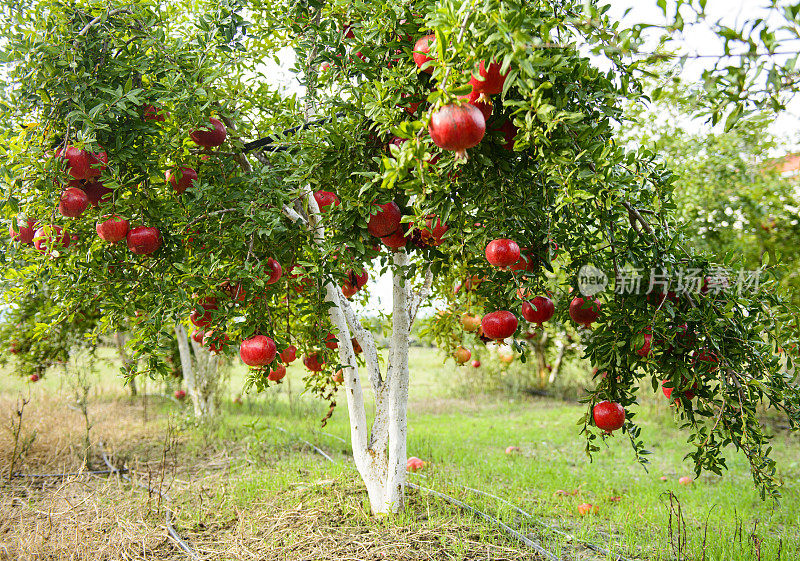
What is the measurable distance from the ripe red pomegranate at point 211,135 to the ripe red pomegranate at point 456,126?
58.0 inches

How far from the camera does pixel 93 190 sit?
232 cm

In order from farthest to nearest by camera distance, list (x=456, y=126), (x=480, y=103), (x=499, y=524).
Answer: (x=499, y=524) → (x=480, y=103) → (x=456, y=126)

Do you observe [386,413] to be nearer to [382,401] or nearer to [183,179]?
[382,401]

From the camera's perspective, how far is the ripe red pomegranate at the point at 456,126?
1.37m

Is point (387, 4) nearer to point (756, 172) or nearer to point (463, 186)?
point (463, 186)

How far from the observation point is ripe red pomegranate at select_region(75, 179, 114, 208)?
7.51 feet

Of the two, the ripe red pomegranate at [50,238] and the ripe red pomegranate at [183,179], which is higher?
the ripe red pomegranate at [183,179]

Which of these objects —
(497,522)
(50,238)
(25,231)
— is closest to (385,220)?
(50,238)

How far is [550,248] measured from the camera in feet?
6.31

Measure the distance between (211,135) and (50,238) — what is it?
896mm

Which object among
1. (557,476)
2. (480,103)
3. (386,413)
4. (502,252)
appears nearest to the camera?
(480,103)

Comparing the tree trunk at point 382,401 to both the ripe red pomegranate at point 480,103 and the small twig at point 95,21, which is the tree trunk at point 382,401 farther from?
the ripe red pomegranate at point 480,103

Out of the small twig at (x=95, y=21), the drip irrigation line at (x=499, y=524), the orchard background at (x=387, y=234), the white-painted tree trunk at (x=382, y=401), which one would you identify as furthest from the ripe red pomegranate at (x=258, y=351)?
the drip irrigation line at (x=499, y=524)

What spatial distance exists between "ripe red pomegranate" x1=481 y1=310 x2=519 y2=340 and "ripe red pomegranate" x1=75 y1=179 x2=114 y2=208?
176 centimetres
